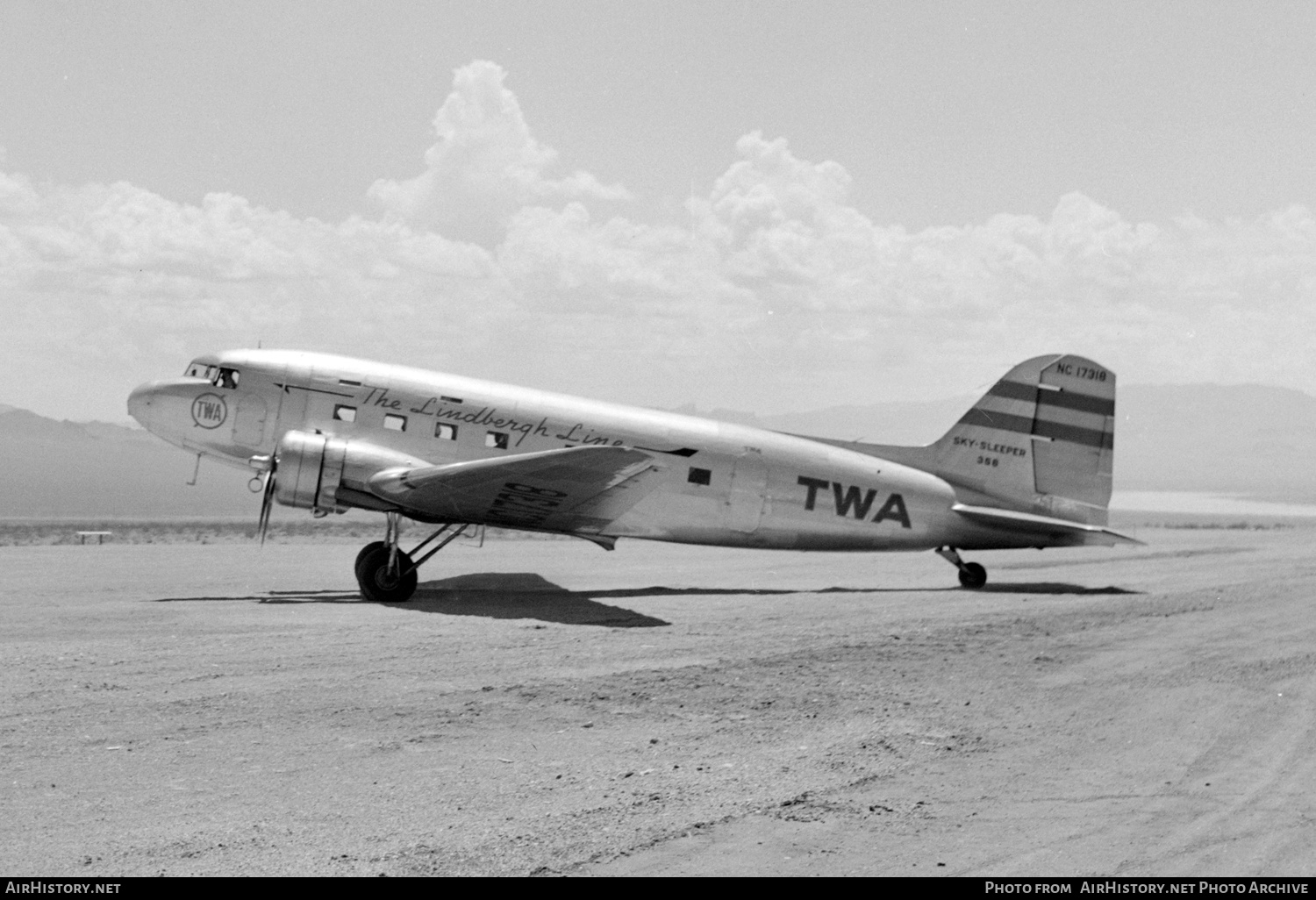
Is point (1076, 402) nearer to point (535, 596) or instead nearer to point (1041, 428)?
point (1041, 428)

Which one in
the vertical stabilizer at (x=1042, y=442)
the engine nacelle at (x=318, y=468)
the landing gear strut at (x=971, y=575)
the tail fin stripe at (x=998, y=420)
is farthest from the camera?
the tail fin stripe at (x=998, y=420)

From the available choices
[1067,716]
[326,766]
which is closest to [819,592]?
[1067,716]

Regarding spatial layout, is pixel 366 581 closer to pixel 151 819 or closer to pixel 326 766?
pixel 326 766

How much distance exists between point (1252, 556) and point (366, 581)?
22419mm

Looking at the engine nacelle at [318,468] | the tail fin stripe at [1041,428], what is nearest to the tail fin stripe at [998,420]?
the tail fin stripe at [1041,428]

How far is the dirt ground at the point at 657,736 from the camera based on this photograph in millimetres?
8078

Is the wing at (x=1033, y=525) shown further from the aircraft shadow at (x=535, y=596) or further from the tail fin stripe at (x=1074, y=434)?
the tail fin stripe at (x=1074, y=434)

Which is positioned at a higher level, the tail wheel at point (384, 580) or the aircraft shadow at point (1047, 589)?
the aircraft shadow at point (1047, 589)

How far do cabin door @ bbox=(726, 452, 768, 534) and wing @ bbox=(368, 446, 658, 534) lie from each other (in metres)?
1.78

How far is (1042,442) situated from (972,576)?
11.0 feet

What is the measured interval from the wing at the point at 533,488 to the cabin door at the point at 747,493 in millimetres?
1779

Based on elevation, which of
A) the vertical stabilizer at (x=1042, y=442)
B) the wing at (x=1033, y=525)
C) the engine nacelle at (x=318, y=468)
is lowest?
the engine nacelle at (x=318, y=468)

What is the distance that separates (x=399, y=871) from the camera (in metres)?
7.52

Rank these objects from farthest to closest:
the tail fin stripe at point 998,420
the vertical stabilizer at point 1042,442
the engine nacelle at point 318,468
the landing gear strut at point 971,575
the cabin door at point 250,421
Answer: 1. the tail fin stripe at point 998,420
2. the vertical stabilizer at point 1042,442
3. the landing gear strut at point 971,575
4. the cabin door at point 250,421
5. the engine nacelle at point 318,468
